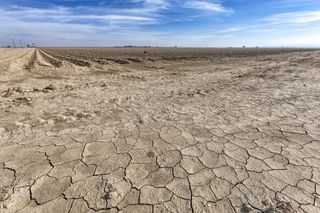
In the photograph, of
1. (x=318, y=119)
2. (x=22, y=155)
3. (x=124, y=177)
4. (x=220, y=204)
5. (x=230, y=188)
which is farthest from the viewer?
(x=318, y=119)

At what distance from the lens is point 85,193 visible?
2.31 metres

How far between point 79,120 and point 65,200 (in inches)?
86.0

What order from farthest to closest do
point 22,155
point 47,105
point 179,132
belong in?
point 47,105 → point 179,132 → point 22,155

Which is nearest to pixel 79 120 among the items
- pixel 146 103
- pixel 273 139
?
pixel 146 103

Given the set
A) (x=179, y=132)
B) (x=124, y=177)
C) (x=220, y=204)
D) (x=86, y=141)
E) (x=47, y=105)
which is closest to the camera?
(x=220, y=204)

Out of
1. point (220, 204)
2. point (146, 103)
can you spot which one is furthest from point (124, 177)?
point (146, 103)

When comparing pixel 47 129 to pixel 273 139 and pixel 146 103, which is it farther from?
pixel 273 139

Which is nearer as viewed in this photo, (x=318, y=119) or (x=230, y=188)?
→ (x=230, y=188)

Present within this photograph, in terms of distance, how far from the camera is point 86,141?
3.40m

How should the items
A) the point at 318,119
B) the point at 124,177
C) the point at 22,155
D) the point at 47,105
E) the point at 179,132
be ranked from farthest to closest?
the point at 47,105
the point at 318,119
the point at 179,132
the point at 22,155
the point at 124,177

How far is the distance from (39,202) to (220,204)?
1.91 metres

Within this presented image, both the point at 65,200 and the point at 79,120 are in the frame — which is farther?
the point at 79,120

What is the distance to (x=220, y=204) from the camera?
2.17 meters

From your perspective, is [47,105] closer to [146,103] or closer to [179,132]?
[146,103]
